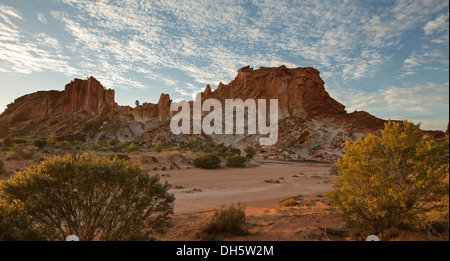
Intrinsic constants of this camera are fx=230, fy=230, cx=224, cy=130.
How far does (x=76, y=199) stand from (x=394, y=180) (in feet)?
20.3

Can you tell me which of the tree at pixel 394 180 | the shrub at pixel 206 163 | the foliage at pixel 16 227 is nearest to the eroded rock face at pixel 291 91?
the shrub at pixel 206 163

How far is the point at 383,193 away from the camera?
4895mm

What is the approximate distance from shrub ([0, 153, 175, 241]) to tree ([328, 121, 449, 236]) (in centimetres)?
439

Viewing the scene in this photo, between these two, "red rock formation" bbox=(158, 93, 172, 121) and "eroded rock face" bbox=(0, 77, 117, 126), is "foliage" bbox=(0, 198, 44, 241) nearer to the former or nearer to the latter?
"red rock formation" bbox=(158, 93, 172, 121)

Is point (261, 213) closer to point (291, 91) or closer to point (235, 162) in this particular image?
point (235, 162)

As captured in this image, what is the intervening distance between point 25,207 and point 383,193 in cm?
680

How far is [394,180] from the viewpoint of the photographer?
4762 millimetres

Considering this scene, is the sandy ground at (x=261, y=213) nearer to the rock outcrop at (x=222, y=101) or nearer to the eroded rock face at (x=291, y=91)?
the rock outcrop at (x=222, y=101)

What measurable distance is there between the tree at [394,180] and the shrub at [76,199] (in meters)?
4.39

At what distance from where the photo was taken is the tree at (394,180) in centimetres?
Answer: 443

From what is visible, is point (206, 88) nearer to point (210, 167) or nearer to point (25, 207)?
point (210, 167)
